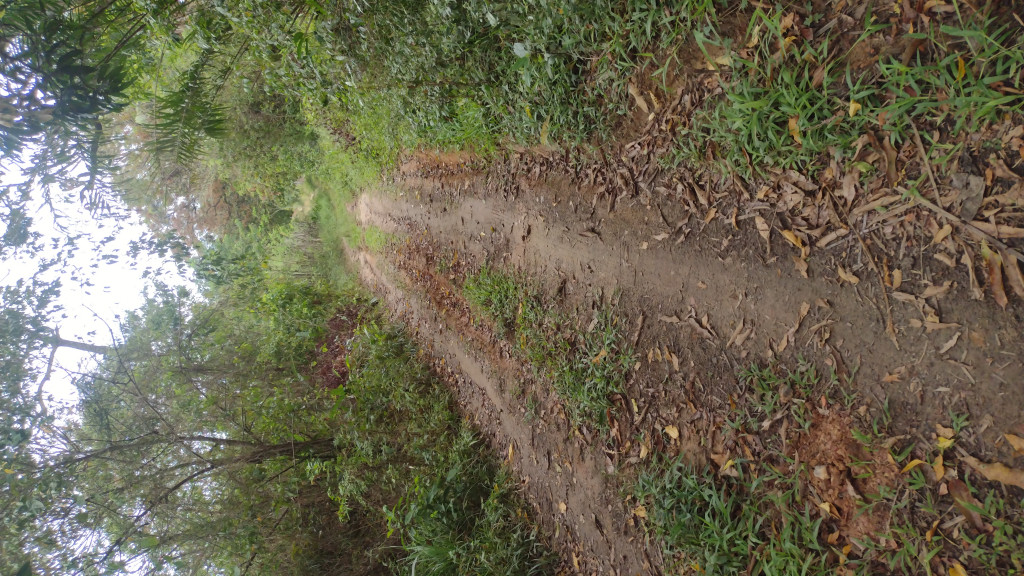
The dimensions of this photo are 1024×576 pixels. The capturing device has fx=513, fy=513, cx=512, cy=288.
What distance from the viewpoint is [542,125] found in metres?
4.23

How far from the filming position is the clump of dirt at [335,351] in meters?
8.16

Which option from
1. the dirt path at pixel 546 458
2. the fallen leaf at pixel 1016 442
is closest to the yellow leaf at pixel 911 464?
the fallen leaf at pixel 1016 442

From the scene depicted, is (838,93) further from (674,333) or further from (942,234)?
(674,333)

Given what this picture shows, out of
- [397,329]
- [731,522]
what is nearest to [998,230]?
[731,522]

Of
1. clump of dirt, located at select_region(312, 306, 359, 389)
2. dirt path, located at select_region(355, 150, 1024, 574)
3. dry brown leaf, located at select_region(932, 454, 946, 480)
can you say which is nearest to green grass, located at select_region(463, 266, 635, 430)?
dirt path, located at select_region(355, 150, 1024, 574)

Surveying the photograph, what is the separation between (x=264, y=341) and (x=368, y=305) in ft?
5.95

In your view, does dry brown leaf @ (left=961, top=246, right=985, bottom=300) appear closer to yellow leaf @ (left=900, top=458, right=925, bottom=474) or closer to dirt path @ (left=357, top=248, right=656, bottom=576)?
yellow leaf @ (left=900, top=458, right=925, bottom=474)

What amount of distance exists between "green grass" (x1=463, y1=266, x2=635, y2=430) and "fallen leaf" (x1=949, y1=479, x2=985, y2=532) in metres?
1.88

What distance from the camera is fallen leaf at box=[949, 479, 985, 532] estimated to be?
216 cm

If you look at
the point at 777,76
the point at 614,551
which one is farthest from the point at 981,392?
the point at 614,551

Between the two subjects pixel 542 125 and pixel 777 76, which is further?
pixel 542 125

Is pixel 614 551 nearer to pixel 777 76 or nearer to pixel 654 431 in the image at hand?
pixel 654 431

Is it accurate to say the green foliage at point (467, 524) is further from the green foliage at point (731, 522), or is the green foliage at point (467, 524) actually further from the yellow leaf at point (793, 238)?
the yellow leaf at point (793, 238)

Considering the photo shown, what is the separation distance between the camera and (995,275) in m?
2.17
